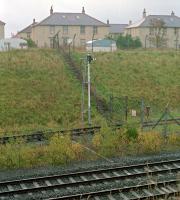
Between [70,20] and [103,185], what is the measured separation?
53119mm

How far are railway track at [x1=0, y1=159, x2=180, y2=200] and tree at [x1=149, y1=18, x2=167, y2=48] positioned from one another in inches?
1818

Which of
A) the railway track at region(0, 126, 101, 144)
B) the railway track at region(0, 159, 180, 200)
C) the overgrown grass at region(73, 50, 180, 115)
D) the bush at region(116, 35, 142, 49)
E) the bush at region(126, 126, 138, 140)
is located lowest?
the railway track at region(0, 159, 180, 200)

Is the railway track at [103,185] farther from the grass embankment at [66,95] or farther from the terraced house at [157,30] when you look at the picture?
the terraced house at [157,30]

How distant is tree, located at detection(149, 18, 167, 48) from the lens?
60531 mm

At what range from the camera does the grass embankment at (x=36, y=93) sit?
25.4 meters

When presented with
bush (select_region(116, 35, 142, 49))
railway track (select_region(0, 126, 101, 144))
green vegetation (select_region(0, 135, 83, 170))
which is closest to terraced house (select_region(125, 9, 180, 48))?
bush (select_region(116, 35, 142, 49))

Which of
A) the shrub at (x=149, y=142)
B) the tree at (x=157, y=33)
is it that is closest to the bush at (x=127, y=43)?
the tree at (x=157, y=33)

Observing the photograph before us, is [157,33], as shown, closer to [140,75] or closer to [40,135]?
[140,75]

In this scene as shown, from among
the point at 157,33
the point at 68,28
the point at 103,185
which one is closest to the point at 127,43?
the point at 157,33

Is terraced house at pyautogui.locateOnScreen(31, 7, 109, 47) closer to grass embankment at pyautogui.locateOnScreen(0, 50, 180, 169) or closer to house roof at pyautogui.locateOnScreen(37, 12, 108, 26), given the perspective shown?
house roof at pyautogui.locateOnScreen(37, 12, 108, 26)

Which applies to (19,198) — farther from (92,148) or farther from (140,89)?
(140,89)

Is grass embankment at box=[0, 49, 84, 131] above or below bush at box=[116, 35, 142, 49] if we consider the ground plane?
below

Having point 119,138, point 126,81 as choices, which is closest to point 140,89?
point 126,81

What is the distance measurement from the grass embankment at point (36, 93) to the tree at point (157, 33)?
90.0 ft
